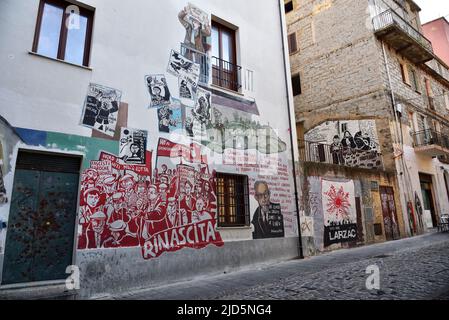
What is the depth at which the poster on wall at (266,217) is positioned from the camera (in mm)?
7461

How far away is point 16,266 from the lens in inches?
180

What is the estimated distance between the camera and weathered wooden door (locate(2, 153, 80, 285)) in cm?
462

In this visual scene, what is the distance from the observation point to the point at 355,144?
13688mm

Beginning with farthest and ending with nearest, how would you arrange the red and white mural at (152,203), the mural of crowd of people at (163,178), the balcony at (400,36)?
the balcony at (400,36) < the mural of crowd of people at (163,178) < the red and white mural at (152,203)

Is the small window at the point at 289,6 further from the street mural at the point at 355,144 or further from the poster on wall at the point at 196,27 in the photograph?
the poster on wall at the point at 196,27

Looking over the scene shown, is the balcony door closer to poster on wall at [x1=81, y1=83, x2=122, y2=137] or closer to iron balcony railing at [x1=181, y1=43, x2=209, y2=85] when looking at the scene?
iron balcony railing at [x1=181, y1=43, x2=209, y2=85]

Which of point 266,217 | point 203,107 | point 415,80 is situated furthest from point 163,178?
point 415,80

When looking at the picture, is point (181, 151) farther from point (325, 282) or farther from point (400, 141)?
point (400, 141)

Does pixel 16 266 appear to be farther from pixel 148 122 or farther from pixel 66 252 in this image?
pixel 148 122

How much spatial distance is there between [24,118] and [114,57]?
2.08 metres

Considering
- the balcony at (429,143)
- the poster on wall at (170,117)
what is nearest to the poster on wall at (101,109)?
the poster on wall at (170,117)

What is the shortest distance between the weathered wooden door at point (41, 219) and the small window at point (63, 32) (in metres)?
1.97

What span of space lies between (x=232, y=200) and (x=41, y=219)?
402 cm

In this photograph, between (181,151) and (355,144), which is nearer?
(181,151)
